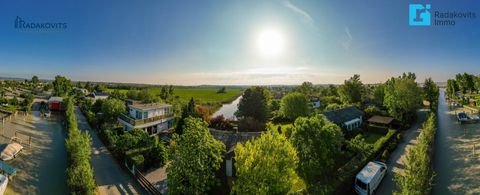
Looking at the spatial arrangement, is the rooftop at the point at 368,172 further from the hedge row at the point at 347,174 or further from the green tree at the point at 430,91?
the green tree at the point at 430,91

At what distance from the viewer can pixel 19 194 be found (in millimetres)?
15391

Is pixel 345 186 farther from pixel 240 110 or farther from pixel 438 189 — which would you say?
pixel 240 110

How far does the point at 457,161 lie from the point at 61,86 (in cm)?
8493

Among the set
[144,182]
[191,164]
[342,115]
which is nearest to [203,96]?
[342,115]

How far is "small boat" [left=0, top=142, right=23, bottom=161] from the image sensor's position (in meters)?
20.6

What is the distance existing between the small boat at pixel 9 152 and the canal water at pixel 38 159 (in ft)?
1.23

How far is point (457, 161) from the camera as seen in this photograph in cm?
2047

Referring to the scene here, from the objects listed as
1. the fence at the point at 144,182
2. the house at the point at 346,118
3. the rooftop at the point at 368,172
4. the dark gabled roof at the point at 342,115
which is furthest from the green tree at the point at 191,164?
the dark gabled roof at the point at 342,115

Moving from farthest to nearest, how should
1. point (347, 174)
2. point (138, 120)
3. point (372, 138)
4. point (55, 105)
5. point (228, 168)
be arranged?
point (55, 105), point (372, 138), point (138, 120), point (228, 168), point (347, 174)

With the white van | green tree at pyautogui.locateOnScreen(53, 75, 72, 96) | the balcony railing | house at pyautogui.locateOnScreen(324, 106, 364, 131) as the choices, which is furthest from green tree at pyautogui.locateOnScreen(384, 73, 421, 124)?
green tree at pyautogui.locateOnScreen(53, 75, 72, 96)

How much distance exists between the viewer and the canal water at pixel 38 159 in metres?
16.5

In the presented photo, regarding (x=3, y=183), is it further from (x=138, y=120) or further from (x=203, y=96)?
(x=203, y=96)

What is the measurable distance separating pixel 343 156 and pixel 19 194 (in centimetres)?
2218

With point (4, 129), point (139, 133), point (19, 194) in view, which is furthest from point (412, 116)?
point (4, 129)
